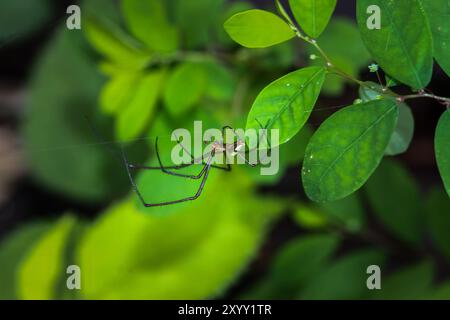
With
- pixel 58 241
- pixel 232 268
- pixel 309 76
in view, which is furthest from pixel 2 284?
pixel 309 76

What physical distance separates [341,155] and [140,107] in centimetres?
41

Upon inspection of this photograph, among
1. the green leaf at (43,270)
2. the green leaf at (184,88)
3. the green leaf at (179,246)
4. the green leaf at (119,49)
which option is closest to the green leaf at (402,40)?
the green leaf at (184,88)

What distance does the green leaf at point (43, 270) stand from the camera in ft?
3.56

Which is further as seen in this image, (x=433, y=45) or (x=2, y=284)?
(x=2, y=284)

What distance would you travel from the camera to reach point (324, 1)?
0.53m

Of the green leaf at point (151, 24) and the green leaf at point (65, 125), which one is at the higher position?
the green leaf at point (65, 125)

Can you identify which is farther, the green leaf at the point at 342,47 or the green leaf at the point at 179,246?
the green leaf at the point at 179,246

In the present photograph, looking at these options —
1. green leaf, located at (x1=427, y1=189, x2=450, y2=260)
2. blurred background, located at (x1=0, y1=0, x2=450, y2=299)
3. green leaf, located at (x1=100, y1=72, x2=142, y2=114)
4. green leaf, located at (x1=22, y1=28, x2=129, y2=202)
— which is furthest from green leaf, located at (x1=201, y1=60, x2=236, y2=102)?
green leaf, located at (x1=22, y1=28, x2=129, y2=202)

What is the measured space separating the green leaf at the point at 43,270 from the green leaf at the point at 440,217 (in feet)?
2.19

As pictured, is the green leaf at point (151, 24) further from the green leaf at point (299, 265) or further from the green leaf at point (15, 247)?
the green leaf at point (15, 247)

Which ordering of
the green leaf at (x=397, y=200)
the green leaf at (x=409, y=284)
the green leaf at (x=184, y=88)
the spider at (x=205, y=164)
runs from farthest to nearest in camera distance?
the green leaf at (x=397, y=200) < the green leaf at (x=409, y=284) < the green leaf at (x=184, y=88) < the spider at (x=205, y=164)

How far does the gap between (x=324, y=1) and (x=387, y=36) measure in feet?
0.21

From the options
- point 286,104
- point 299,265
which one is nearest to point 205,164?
point 286,104

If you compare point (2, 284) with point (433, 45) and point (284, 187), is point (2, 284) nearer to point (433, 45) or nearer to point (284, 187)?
point (284, 187)
